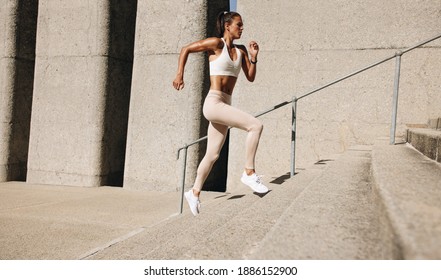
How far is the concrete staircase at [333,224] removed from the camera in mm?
1018

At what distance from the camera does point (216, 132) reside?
9.09ft

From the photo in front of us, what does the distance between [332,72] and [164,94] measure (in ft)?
8.14

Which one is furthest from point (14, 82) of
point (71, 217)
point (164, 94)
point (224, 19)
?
point (224, 19)

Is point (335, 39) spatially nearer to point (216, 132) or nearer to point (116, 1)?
point (216, 132)

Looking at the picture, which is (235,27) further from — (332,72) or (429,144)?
(332,72)

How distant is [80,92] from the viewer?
5.66 metres

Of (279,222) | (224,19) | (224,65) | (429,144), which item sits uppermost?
(224,19)

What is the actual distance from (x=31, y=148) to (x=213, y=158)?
4490mm

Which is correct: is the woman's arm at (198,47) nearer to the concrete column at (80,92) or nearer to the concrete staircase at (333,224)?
the concrete staircase at (333,224)

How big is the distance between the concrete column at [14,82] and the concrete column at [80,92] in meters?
0.43

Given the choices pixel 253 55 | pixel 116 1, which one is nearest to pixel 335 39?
pixel 253 55

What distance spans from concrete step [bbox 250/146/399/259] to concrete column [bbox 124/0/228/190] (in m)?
3.40

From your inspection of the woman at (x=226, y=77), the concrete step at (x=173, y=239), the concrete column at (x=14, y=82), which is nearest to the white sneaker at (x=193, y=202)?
the concrete step at (x=173, y=239)

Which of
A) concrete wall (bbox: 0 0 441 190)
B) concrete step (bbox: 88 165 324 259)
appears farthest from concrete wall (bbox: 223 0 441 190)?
concrete step (bbox: 88 165 324 259)
